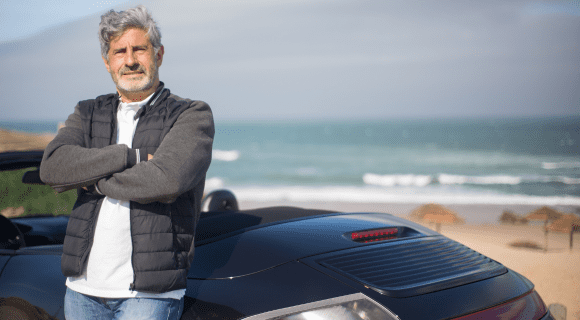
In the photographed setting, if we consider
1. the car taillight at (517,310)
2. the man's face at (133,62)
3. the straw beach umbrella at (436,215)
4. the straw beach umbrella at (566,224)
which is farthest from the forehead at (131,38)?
the straw beach umbrella at (566,224)

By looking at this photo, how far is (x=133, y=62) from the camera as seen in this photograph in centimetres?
178

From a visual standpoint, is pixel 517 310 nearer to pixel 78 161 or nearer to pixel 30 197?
pixel 78 161

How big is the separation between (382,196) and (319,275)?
22.3 m

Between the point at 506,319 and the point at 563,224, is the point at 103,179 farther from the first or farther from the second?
the point at 563,224

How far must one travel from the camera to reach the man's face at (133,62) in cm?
178

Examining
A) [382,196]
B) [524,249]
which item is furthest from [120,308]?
[382,196]

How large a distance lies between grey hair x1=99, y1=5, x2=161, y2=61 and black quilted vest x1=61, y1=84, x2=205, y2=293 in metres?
0.23

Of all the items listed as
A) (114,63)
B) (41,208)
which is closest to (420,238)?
(114,63)

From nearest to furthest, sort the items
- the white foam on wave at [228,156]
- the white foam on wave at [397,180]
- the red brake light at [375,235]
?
the red brake light at [375,235] < the white foam on wave at [397,180] < the white foam on wave at [228,156]

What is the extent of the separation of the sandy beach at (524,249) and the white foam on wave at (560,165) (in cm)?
1616

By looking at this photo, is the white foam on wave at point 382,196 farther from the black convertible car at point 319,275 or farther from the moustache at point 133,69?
the moustache at point 133,69

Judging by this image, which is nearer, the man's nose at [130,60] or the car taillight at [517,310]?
the car taillight at [517,310]

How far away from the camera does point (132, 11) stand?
5.83ft

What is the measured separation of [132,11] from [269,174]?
3090cm
